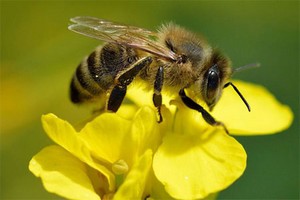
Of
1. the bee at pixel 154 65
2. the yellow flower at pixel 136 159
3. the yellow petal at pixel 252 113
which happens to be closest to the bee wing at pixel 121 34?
the bee at pixel 154 65

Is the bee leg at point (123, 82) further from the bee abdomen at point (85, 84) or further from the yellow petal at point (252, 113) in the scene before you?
the yellow petal at point (252, 113)

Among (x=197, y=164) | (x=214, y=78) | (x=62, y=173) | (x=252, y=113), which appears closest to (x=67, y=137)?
(x=62, y=173)

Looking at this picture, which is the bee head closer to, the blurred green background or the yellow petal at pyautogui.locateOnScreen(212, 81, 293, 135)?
the yellow petal at pyautogui.locateOnScreen(212, 81, 293, 135)

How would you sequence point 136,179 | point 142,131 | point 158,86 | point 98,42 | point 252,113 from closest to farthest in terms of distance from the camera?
point 136,179, point 142,131, point 158,86, point 252,113, point 98,42

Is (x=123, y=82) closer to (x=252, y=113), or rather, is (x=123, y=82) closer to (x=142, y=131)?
(x=142, y=131)

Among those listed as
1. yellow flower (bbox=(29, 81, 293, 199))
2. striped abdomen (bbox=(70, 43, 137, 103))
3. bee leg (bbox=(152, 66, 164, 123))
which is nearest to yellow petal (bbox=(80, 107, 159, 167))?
yellow flower (bbox=(29, 81, 293, 199))

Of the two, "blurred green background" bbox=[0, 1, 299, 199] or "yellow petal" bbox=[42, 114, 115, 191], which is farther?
"blurred green background" bbox=[0, 1, 299, 199]
